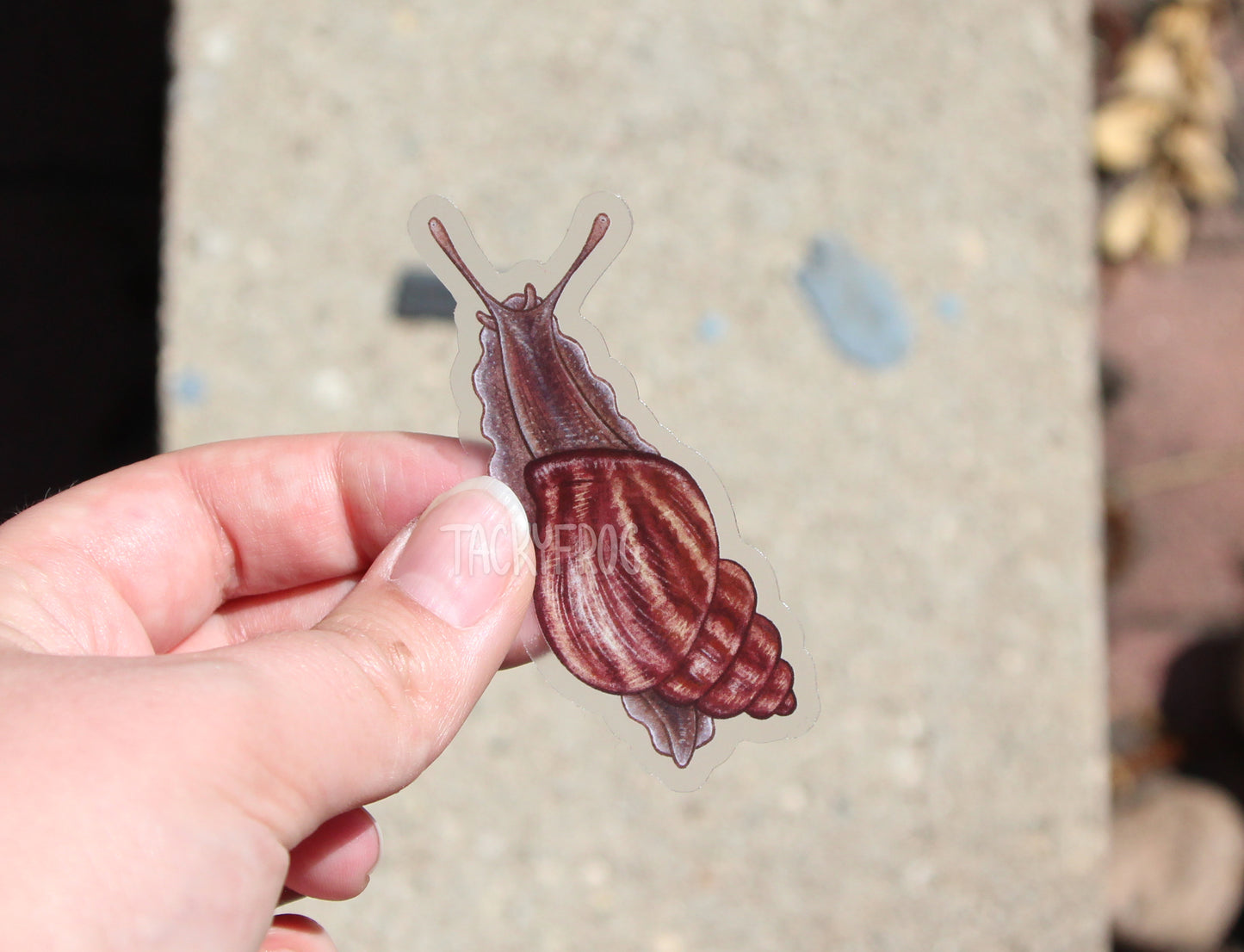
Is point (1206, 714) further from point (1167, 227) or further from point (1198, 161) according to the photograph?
point (1198, 161)

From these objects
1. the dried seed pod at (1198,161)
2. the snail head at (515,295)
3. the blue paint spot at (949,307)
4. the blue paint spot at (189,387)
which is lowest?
the blue paint spot at (189,387)

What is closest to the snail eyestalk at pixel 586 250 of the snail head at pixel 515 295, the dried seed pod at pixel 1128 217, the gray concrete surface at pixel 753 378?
the snail head at pixel 515 295

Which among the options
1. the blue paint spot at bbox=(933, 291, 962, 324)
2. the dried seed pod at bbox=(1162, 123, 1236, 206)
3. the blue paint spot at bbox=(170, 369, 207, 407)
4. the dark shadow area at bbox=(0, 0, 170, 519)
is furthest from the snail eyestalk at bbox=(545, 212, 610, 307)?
the dried seed pod at bbox=(1162, 123, 1236, 206)

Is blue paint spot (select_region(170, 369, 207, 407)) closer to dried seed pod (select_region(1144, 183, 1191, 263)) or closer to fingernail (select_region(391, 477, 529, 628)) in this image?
fingernail (select_region(391, 477, 529, 628))

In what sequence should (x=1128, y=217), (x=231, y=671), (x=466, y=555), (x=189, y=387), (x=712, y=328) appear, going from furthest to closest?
(x=1128, y=217) → (x=712, y=328) → (x=189, y=387) → (x=466, y=555) → (x=231, y=671)

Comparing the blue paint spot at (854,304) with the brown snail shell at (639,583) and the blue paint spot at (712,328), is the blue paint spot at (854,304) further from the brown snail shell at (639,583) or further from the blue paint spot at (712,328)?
the brown snail shell at (639,583)

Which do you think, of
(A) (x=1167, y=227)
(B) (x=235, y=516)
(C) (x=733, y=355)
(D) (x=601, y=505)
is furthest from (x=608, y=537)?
(A) (x=1167, y=227)
